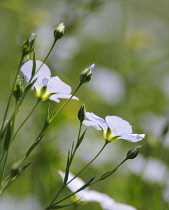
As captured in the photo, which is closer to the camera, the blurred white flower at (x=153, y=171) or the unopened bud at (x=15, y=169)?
the unopened bud at (x=15, y=169)

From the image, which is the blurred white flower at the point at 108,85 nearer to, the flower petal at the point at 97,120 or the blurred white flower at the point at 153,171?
the blurred white flower at the point at 153,171

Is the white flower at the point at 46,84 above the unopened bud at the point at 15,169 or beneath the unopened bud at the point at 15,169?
above

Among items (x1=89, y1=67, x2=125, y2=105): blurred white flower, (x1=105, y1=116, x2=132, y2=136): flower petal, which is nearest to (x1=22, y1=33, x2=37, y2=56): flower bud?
(x1=105, y1=116, x2=132, y2=136): flower petal

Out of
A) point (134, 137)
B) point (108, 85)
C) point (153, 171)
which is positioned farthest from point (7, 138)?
point (108, 85)

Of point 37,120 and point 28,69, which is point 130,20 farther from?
point 28,69

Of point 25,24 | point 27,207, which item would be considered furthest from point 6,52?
point 27,207

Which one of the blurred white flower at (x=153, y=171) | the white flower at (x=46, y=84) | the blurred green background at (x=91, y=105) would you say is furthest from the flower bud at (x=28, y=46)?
the blurred white flower at (x=153, y=171)

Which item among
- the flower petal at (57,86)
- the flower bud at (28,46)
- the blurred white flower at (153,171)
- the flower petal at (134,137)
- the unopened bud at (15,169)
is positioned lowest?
the blurred white flower at (153,171)
